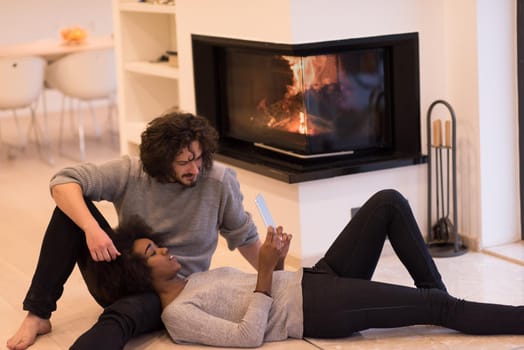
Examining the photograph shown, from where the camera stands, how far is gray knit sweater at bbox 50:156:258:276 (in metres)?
3.18

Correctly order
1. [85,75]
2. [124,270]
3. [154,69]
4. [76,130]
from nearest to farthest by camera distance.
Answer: [124,270] < [154,69] < [85,75] < [76,130]

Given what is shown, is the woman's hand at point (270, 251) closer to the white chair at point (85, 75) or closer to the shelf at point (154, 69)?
the shelf at point (154, 69)

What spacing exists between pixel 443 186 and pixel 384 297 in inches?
52.6

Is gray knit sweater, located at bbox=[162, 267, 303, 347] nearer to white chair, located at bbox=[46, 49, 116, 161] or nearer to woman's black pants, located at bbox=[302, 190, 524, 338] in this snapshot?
woman's black pants, located at bbox=[302, 190, 524, 338]

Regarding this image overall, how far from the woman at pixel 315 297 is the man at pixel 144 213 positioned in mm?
108

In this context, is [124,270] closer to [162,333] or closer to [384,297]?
[162,333]

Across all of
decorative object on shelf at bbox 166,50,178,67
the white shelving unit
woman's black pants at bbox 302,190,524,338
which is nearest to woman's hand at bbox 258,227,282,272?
woman's black pants at bbox 302,190,524,338

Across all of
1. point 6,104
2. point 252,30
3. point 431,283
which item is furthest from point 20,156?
point 431,283

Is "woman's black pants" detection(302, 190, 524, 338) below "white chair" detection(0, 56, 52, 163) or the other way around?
below

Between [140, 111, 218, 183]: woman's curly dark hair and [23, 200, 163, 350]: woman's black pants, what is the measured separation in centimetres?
25

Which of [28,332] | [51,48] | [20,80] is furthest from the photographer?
[51,48]

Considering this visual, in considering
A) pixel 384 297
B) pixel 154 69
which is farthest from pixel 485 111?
pixel 154 69

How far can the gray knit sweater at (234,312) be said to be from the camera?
9.57ft

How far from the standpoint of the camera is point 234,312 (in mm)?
2988
